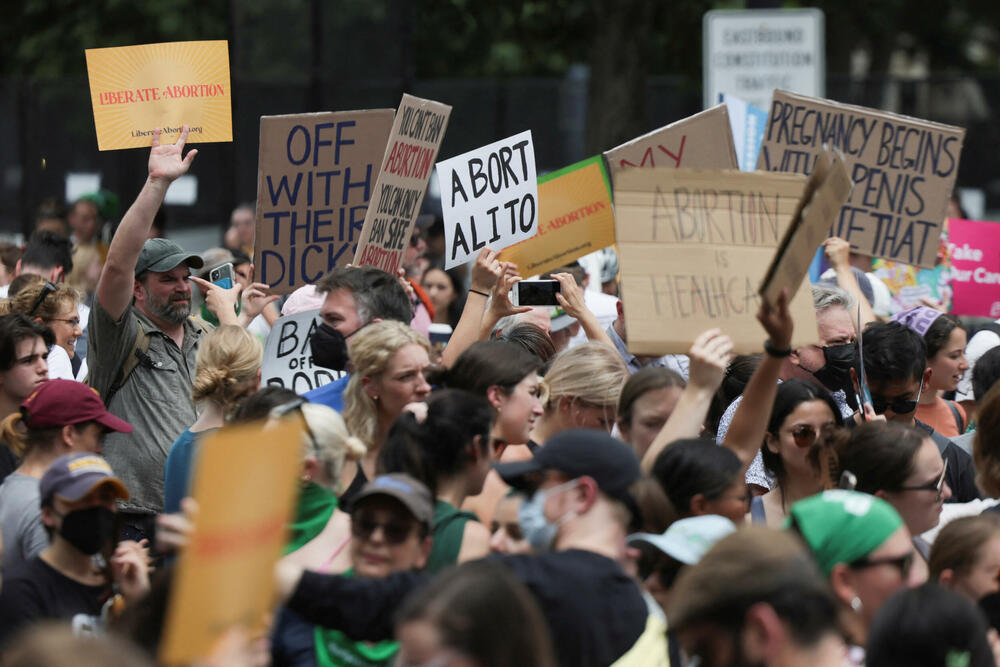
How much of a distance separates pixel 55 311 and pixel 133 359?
116cm

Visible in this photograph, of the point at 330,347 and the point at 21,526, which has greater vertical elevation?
the point at 330,347

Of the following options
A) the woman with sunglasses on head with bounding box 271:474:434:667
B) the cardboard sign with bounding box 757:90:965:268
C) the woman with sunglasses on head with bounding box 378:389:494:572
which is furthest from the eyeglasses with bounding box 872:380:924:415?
the woman with sunglasses on head with bounding box 271:474:434:667

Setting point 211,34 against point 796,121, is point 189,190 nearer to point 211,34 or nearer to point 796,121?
point 211,34

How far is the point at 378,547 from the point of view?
3527 mm

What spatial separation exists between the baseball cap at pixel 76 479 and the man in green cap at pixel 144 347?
1440 millimetres

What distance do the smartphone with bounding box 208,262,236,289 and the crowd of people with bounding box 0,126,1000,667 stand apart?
0.24 meters

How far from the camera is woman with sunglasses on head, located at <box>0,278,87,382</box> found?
6.64 m

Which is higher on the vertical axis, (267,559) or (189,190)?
(267,559)

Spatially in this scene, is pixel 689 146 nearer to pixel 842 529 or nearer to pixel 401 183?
pixel 401 183

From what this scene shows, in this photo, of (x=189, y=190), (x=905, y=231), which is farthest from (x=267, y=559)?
(x=189, y=190)

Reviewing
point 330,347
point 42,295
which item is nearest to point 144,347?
point 330,347

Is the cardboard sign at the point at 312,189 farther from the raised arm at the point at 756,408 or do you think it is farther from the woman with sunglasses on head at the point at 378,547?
the woman with sunglasses on head at the point at 378,547

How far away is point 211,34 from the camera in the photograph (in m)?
19.3

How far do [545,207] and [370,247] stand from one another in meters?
1.04
